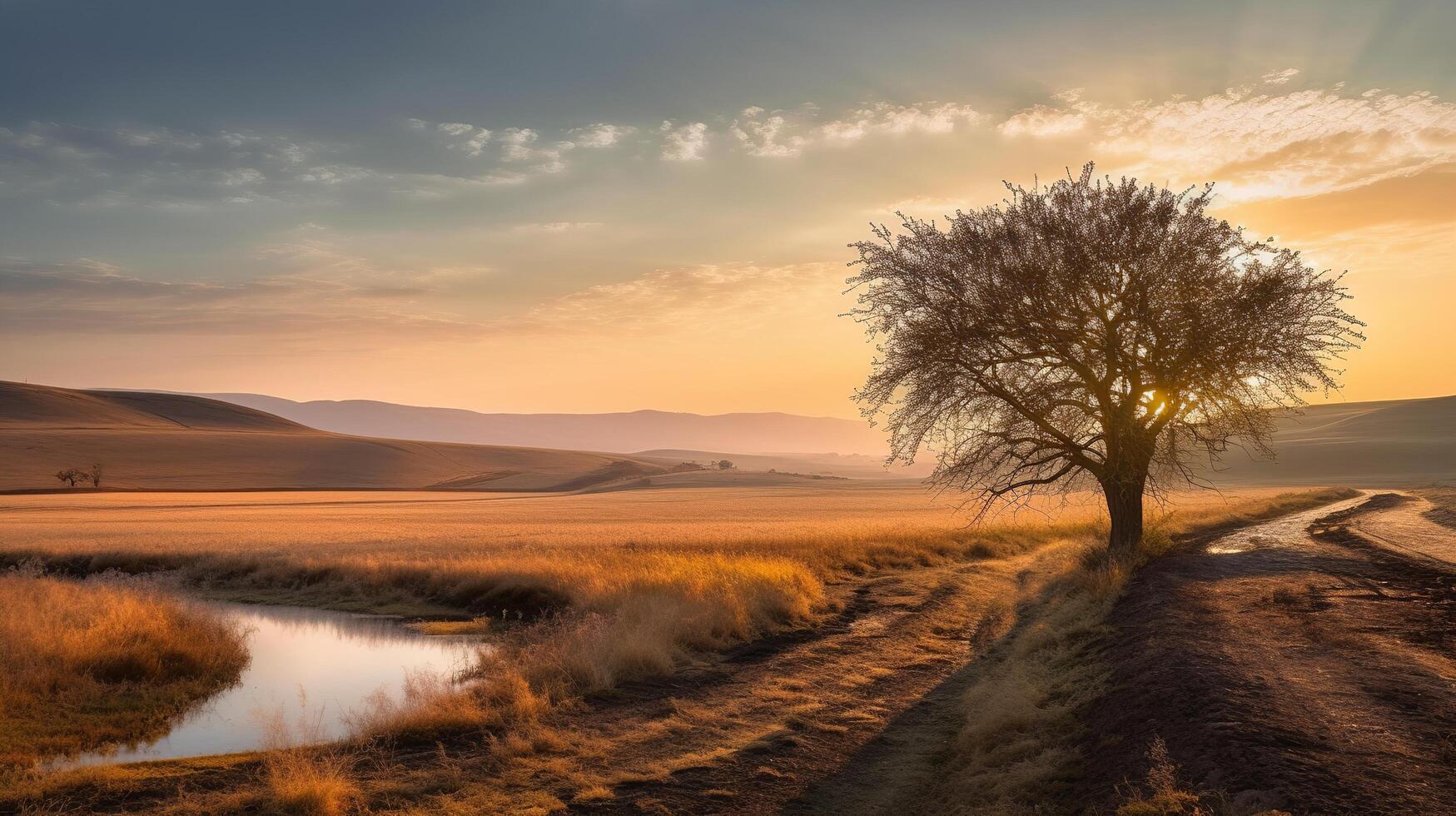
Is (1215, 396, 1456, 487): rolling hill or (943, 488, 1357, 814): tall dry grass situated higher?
(1215, 396, 1456, 487): rolling hill

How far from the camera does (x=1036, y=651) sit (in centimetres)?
1412

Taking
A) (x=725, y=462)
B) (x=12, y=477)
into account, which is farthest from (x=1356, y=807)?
(x=725, y=462)

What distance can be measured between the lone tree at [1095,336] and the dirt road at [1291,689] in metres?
4.20

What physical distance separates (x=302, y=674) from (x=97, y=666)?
11.9 feet

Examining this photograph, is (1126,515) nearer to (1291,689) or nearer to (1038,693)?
(1038,693)

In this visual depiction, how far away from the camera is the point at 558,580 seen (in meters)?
23.2

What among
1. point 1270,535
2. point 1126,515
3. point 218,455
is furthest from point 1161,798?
point 218,455

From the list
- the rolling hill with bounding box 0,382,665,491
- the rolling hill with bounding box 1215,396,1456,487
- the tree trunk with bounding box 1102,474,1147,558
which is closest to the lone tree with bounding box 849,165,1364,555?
the tree trunk with bounding box 1102,474,1147,558

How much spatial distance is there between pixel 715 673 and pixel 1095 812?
824 cm

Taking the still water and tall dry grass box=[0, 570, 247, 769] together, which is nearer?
tall dry grass box=[0, 570, 247, 769]

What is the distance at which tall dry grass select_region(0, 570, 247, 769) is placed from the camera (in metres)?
11.7

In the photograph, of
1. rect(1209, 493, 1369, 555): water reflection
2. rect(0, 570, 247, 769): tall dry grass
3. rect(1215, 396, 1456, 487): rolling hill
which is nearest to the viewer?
rect(0, 570, 247, 769): tall dry grass

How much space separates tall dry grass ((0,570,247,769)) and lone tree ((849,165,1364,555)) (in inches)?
646

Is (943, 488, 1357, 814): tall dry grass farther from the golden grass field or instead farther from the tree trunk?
the tree trunk
